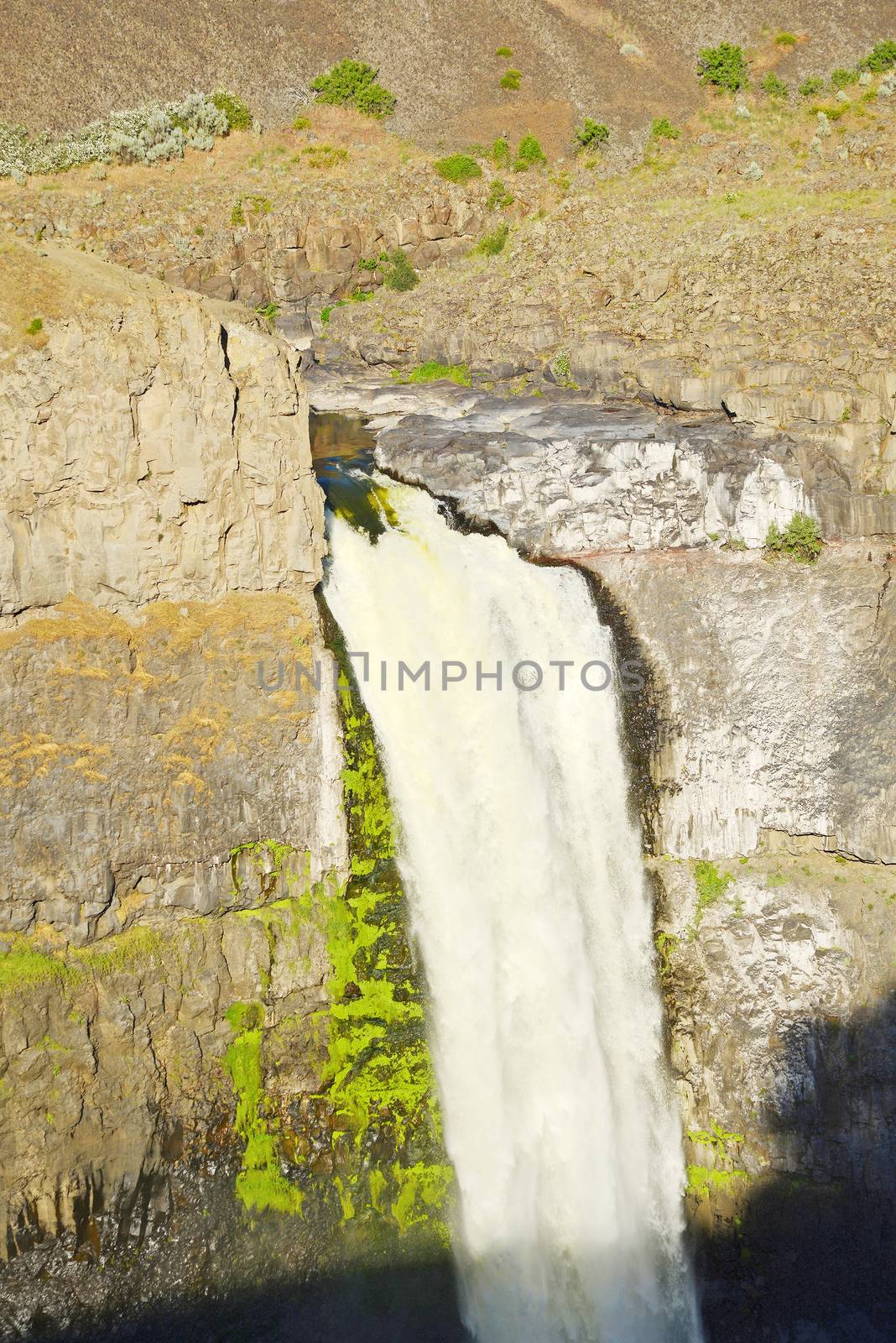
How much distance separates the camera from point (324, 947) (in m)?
19.1

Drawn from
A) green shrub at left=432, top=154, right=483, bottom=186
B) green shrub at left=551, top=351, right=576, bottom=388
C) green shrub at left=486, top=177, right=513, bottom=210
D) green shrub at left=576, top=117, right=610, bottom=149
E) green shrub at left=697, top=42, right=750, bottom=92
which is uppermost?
green shrub at left=697, top=42, right=750, bottom=92

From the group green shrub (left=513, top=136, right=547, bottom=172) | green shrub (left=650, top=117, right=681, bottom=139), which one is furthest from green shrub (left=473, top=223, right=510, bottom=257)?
green shrub (left=650, top=117, right=681, bottom=139)

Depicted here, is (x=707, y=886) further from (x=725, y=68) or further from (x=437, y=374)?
(x=725, y=68)

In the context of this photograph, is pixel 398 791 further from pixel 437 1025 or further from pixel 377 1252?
pixel 377 1252

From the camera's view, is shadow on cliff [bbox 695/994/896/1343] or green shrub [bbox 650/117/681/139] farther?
green shrub [bbox 650/117/681/139]

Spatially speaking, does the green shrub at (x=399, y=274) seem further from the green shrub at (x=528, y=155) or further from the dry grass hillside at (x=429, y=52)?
the dry grass hillside at (x=429, y=52)

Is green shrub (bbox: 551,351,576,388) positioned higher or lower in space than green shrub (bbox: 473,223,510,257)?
lower

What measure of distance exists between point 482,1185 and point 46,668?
1134 centimetres

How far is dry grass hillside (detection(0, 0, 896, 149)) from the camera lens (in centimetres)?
4072

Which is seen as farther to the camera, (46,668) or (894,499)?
(894,499)

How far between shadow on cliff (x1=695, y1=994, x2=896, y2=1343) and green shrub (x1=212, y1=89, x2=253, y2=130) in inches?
1469

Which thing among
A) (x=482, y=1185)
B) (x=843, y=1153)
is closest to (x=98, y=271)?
(x=482, y=1185)

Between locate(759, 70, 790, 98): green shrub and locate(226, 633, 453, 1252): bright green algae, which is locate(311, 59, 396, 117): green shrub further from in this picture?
locate(226, 633, 453, 1252): bright green algae

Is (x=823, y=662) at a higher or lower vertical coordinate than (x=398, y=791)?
higher
